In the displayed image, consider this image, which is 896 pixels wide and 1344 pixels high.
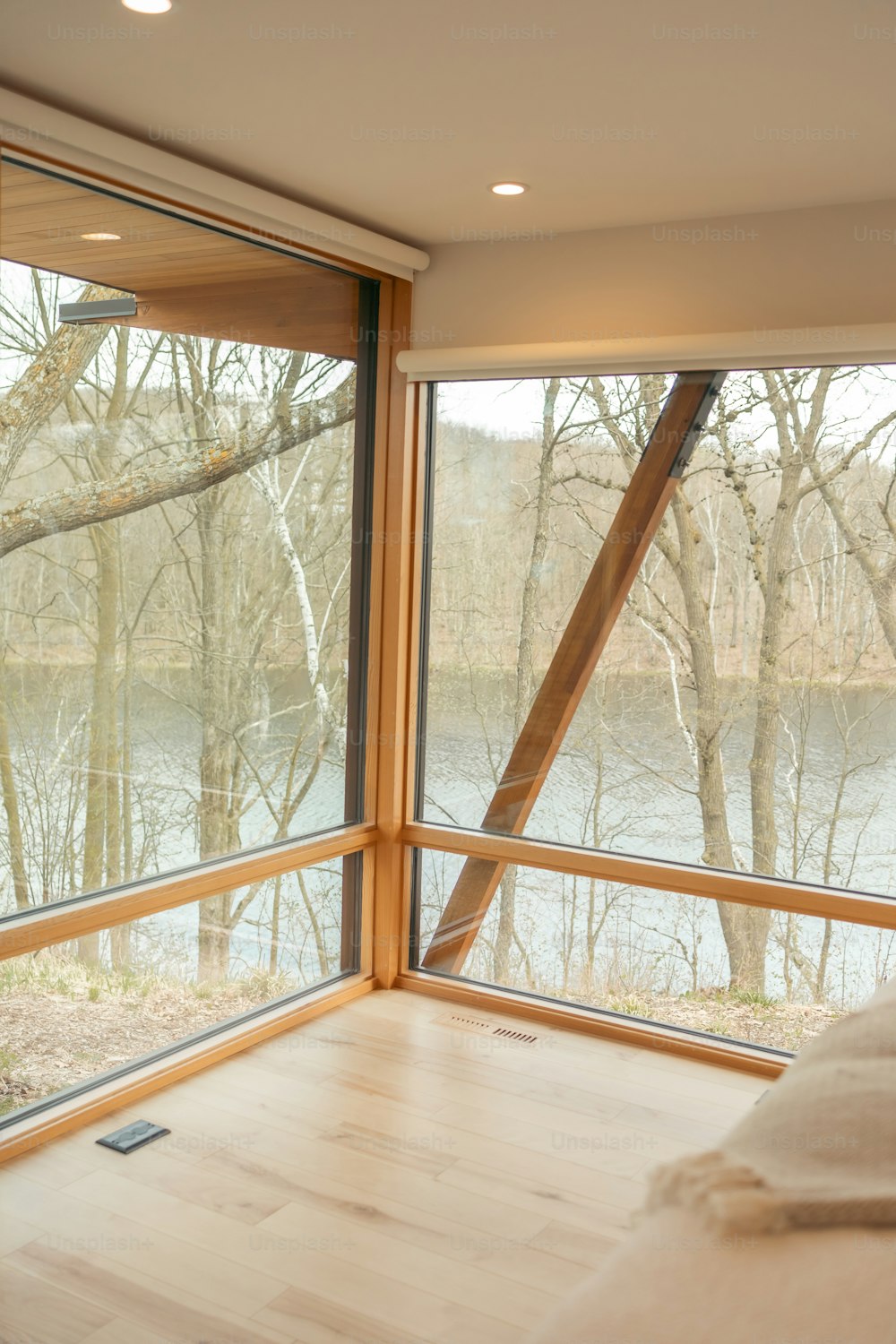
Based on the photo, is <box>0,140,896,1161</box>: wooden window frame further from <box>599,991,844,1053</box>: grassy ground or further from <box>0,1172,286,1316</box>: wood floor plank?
<box>0,1172,286,1316</box>: wood floor plank

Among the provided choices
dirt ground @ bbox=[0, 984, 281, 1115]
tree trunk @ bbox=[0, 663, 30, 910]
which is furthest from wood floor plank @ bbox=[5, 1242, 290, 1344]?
tree trunk @ bbox=[0, 663, 30, 910]

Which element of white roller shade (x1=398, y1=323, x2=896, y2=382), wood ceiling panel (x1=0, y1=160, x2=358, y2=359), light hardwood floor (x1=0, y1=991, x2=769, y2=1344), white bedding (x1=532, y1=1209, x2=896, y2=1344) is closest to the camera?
white bedding (x1=532, y1=1209, x2=896, y2=1344)

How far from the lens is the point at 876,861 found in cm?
334

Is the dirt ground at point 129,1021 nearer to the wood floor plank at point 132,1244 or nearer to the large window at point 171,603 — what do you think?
the large window at point 171,603

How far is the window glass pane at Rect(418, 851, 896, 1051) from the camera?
134 inches

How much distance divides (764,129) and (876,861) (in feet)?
6.63

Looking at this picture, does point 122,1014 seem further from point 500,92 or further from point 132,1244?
point 500,92

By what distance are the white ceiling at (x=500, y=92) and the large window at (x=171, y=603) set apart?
1.17 feet

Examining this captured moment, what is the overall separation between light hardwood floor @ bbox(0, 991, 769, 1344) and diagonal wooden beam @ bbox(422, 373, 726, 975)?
0.47m

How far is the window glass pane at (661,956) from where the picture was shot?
3.40m

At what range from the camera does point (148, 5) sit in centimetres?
208

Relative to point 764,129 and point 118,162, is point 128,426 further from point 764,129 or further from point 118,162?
point 764,129

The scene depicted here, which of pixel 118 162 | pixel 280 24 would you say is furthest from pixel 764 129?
pixel 118 162

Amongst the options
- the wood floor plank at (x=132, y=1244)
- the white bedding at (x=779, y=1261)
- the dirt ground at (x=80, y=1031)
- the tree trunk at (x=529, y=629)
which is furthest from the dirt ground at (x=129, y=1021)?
the white bedding at (x=779, y=1261)
